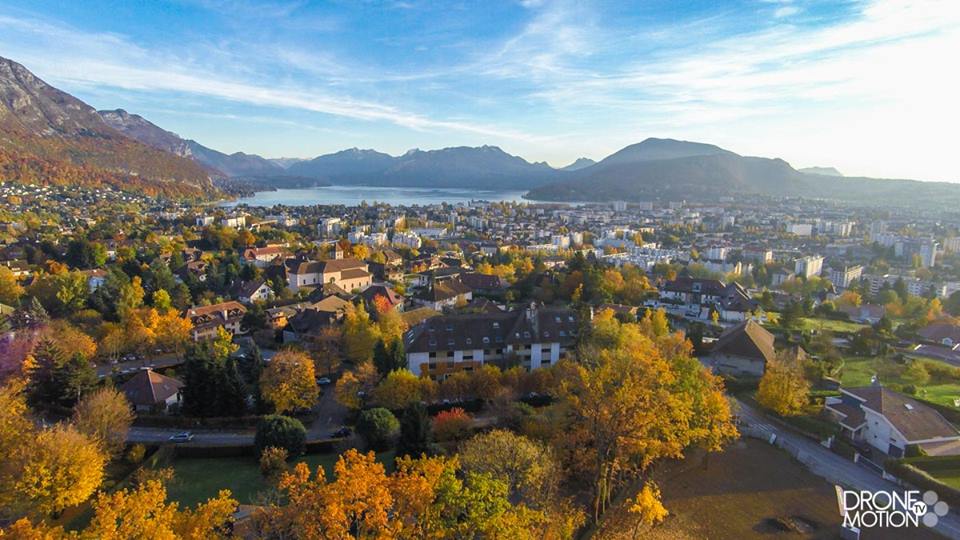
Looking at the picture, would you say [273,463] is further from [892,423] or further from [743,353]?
[743,353]

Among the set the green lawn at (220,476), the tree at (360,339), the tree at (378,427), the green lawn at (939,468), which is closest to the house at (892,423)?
the green lawn at (939,468)

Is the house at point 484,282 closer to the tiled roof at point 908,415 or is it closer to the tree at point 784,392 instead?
the tree at point 784,392

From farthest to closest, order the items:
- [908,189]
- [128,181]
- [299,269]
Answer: [908,189] < [128,181] < [299,269]

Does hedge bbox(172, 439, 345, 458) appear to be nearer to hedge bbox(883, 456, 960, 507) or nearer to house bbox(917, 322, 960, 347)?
hedge bbox(883, 456, 960, 507)

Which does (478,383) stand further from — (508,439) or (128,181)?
(128,181)

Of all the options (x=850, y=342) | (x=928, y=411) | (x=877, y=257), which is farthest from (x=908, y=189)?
(x=928, y=411)

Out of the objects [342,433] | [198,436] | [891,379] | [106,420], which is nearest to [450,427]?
[342,433]

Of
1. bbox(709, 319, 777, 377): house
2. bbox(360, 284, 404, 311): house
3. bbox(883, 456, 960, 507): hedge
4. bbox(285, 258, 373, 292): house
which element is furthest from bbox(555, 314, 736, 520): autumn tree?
bbox(285, 258, 373, 292): house
